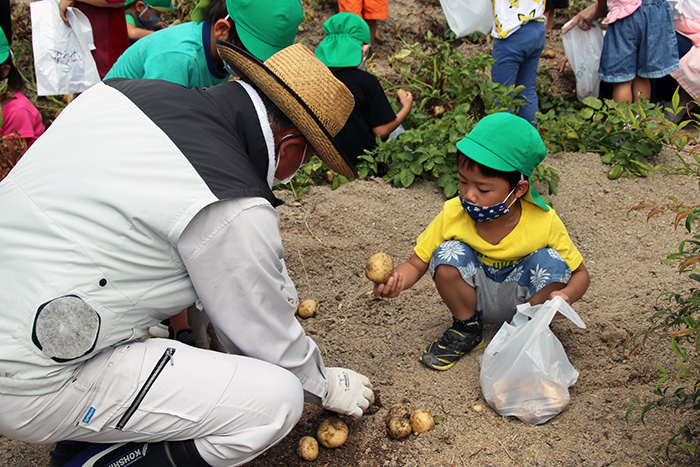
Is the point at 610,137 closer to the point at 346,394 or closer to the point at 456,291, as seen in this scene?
the point at 456,291

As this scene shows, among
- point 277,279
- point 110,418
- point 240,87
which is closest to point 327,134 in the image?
point 240,87

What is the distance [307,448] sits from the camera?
2.02 meters

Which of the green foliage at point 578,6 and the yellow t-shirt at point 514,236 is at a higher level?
the yellow t-shirt at point 514,236

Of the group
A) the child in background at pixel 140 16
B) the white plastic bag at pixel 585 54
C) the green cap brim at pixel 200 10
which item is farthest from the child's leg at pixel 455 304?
the child in background at pixel 140 16

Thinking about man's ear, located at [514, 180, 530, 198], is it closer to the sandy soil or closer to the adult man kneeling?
the sandy soil

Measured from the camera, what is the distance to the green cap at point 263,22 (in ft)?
8.07

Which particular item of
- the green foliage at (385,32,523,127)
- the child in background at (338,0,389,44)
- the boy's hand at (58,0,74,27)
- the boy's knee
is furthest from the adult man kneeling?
the child in background at (338,0,389,44)

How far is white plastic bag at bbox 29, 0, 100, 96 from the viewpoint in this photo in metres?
3.36

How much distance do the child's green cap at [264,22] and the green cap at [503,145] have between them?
3.10 feet

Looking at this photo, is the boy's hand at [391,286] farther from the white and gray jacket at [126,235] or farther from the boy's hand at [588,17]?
the boy's hand at [588,17]

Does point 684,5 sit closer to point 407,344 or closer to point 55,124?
point 407,344

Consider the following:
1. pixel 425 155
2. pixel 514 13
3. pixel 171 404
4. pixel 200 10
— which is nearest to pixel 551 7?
pixel 514 13

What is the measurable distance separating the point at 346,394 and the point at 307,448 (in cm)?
22

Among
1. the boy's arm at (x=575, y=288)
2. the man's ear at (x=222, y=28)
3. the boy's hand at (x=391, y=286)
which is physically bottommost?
the boy's arm at (x=575, y=288)
